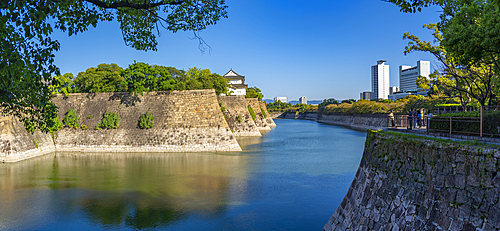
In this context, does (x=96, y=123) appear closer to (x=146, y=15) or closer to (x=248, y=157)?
(x=248, y=157)

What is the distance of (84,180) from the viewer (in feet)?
48.6

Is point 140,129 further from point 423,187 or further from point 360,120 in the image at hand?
point 360,120

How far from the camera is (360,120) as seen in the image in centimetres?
5425

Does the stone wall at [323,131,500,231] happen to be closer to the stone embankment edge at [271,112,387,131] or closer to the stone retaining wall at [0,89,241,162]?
the stone retaining wall at [0,89,241,162]

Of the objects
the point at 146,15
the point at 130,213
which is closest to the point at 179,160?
the point at 130,213

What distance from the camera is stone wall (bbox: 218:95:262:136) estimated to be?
37.0m

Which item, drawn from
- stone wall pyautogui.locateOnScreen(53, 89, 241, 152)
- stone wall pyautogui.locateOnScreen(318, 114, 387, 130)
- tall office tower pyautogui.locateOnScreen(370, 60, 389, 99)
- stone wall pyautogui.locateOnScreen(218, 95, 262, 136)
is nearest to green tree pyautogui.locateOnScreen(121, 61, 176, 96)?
stone wall pyautogui.locateOnScreen(53, 89, 241, 152)

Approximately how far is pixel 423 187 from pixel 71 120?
1057 inches

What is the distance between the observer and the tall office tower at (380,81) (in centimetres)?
18989

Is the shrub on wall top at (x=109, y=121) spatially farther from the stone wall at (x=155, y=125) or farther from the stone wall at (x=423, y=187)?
the stone wall at (x=423, y=187)

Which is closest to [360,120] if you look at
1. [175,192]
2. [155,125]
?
[155,125]

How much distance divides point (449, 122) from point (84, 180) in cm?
1576

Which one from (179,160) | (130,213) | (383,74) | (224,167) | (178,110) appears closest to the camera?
(130,213)

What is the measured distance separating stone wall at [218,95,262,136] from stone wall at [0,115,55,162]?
19.9 m
